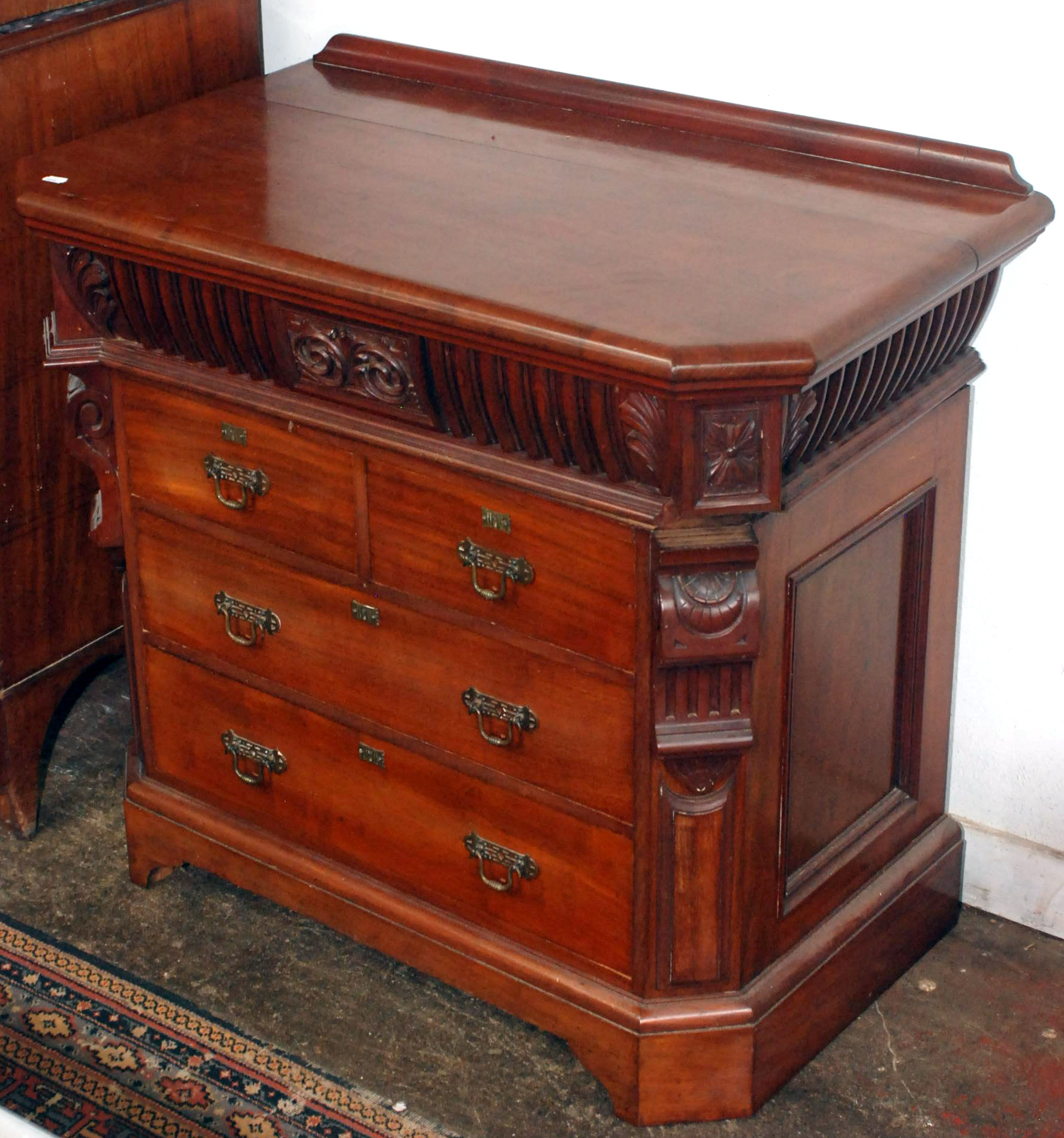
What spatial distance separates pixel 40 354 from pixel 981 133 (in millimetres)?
1515

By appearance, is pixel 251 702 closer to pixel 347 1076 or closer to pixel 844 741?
pixel 347 1076

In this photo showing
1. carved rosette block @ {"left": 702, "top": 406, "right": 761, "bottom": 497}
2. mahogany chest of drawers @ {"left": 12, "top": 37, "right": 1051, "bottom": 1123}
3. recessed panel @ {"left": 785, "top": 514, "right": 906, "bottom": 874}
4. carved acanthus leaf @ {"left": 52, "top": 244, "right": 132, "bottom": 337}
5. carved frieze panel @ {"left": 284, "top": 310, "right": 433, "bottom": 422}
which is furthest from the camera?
carved acanthus leaf @ {"left": 52, "top": 244, "right": 132, "bottom": 337}

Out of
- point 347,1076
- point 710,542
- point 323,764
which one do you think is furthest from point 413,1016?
point 710,542

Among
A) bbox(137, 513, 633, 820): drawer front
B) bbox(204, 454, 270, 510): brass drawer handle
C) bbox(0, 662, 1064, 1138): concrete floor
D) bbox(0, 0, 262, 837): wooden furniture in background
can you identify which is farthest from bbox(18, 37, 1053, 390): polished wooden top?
bbox(0, 662, 1064, 1138): concrete floor

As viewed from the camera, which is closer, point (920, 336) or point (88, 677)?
point (920, 336)

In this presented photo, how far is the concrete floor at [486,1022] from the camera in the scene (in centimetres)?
248

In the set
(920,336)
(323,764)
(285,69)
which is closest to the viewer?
(920,336)

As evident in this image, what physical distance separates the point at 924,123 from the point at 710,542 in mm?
766

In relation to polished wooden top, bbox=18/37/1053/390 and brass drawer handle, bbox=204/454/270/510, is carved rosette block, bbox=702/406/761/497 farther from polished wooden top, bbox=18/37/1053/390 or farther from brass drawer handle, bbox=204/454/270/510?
brass drawer handle, bbox=204/454/270/510

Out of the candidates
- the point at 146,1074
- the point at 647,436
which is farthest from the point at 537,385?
the point at 146,1074

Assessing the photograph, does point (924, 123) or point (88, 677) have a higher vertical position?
point (924, 123)

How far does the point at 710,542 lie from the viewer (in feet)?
6.84

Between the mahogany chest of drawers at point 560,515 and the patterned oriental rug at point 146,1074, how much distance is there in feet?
0.79

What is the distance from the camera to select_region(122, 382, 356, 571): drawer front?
2430 millimetres
